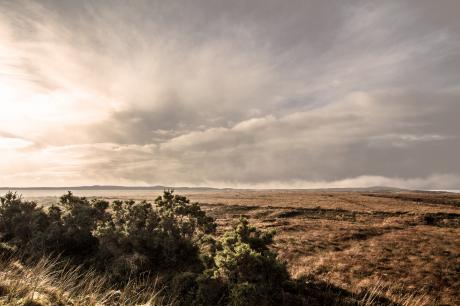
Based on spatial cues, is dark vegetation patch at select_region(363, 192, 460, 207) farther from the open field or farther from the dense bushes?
the dense bushes

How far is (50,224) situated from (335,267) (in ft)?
97.4

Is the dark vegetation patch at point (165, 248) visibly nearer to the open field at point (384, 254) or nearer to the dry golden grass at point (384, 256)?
the dry golden grass at point (384, 256)

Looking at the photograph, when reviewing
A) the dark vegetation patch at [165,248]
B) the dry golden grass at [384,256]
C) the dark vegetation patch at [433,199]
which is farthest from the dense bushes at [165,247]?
A: the dark vegetation patch at [433,199]

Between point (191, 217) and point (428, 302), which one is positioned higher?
point (191, 217)

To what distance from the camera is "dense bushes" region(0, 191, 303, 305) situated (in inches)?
687

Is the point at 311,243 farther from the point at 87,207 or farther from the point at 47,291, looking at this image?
the point at 47,291

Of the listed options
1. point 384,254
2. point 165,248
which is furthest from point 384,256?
point 165,248

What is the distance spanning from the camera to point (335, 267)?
87.5 feet

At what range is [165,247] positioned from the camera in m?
26.7

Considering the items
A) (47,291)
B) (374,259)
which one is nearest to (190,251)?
(374,259)

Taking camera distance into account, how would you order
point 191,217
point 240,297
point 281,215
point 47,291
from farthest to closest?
point 281,215 < point 191,217 < point 240,297 < point 47,291

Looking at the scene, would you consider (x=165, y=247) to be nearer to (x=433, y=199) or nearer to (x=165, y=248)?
(x=165, y=248)

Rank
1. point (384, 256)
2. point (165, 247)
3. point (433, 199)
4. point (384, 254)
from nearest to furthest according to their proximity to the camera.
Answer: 1. point (165, 247)
2. point (384, 256)
3. point (384, 254)
4. point (433, 199)

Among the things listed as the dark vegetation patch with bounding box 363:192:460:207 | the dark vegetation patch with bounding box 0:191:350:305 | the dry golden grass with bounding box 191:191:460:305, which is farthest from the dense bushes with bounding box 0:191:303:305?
the dark vegetation patch with bounding box 363:192:460:207
